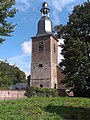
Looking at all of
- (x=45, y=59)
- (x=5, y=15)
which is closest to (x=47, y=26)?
(x=45, y=59)

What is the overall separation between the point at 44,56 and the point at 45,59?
0.84 m

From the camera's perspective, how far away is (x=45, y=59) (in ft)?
198

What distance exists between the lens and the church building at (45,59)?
193 ft

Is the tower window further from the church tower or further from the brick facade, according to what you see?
the brick facade

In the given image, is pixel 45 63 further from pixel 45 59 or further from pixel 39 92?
pixel 39 92

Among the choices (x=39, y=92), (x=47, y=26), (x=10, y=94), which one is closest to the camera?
(x=10, y=94)

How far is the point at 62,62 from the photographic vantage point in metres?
43.8

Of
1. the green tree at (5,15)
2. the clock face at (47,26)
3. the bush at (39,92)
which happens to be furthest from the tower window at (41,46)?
the green tree at (5,15)

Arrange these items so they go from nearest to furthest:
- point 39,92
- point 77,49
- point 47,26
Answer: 1. point 77,49
2. point 39,92
3. point 47,26

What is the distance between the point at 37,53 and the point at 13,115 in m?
48.6

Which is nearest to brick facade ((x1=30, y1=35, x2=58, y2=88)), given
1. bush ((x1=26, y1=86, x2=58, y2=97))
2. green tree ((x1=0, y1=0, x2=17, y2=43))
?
bush ((x1=26, y1=86, x2=58, y2=97))

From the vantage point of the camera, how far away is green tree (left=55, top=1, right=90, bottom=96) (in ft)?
129

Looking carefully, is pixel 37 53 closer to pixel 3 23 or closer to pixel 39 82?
pixel 39 82

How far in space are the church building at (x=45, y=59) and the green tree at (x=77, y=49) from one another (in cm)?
1384
